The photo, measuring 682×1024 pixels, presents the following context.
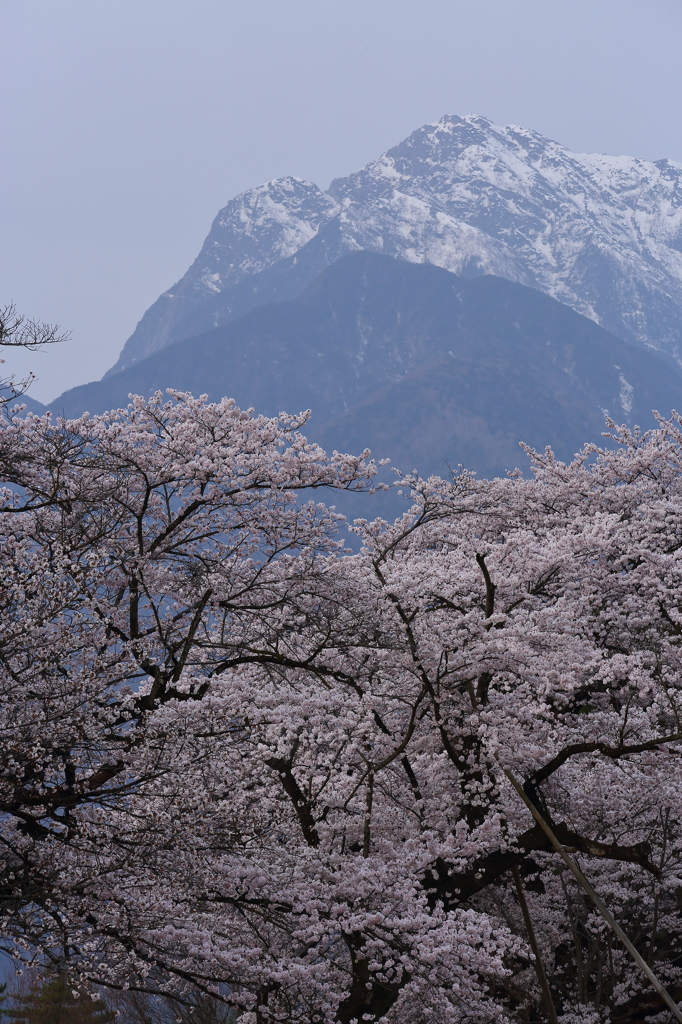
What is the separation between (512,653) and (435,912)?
3079 millimetres

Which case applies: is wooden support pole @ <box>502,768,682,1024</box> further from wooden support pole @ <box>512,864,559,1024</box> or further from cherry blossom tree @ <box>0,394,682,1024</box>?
cherry blossom tree @ <box>0,394,682,1024</box>

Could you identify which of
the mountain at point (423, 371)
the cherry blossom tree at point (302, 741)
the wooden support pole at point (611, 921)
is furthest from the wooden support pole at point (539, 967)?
the mountain at point (423, 371)

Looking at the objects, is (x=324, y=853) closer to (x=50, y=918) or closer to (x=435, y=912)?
(x=435, y=912)

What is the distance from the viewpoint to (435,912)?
847 cm

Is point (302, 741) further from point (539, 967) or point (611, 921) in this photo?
point (611, 921)

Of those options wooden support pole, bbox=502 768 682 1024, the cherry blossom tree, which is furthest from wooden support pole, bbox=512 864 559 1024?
wooden support pole, bbox=502 768 682 1024

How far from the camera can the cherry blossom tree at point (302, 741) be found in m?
7.80

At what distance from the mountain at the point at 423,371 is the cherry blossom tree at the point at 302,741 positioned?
13768 cm

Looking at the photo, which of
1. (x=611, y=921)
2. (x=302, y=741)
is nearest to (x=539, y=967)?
(x=611, y=921)

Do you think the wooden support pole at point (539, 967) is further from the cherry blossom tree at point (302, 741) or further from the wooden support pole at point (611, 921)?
the wooden support pole at point (611, 921)

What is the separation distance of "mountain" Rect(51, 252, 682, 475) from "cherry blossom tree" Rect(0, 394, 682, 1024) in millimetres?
137676

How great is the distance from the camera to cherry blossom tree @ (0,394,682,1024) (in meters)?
7.80

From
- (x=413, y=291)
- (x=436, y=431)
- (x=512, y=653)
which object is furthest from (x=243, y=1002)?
(x=413, y=291)

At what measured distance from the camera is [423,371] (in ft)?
570
